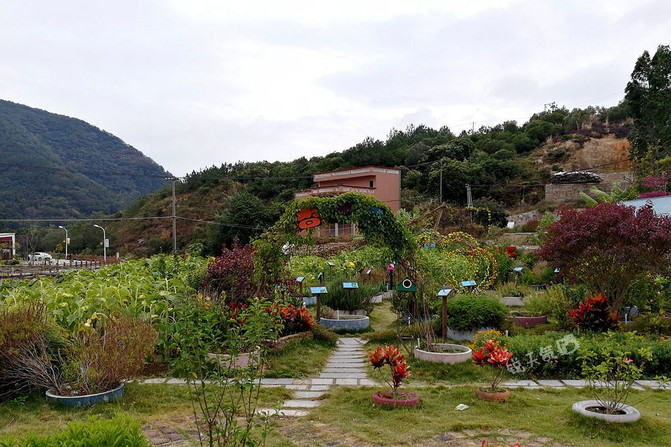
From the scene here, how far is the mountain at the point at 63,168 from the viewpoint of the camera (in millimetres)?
61281

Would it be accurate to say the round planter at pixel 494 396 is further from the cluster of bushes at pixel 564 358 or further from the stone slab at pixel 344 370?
the stone slab at pixel 344 370

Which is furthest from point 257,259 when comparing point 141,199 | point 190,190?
point 141,199

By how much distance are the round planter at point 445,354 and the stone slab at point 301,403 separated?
2.05 m

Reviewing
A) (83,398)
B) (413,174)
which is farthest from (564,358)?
(413,174)

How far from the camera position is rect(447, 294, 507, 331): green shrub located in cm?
896

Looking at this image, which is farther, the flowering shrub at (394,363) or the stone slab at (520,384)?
the stone slab at (520,384)

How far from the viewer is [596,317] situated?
337 inches

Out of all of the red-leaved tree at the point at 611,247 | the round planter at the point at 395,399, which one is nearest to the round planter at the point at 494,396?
the round planter at the point at 395,399

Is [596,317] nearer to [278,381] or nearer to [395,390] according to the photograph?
[395,390]

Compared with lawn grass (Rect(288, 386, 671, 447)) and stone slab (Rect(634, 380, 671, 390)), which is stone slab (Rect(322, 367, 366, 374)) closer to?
lawn grass (Rect(288, 386, 671, 447))

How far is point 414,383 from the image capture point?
652 centimetres

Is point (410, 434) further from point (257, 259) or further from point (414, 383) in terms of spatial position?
point (257, 259)

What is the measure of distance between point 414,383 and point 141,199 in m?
56.9

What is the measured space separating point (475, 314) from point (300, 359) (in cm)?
318
